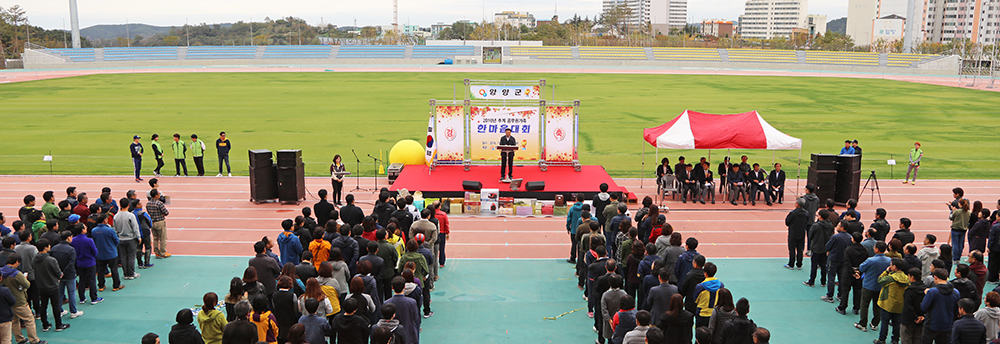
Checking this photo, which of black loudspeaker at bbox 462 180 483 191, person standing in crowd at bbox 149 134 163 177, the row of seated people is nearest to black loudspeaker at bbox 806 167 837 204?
the row of seated people

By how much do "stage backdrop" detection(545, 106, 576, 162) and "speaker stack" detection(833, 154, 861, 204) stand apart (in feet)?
24.3

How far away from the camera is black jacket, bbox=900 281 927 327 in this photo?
8.26 metres

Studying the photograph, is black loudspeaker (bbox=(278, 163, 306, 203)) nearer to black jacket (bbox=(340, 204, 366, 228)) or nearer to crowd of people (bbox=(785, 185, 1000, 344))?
black jacket (bbox=(340, 204, 366, 228))

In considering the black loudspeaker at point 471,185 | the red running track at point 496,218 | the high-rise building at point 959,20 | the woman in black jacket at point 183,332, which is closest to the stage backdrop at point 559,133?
the red running track at point 496,218

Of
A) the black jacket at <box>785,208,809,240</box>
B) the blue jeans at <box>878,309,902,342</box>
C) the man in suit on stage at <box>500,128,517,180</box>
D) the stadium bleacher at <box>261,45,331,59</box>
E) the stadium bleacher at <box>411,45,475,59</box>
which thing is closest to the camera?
the blue jeans at <box>878,309,902,342</box>

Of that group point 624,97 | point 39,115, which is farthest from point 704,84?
point 39,115

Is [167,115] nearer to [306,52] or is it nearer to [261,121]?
[261,121]

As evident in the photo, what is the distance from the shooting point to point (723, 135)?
1792cm

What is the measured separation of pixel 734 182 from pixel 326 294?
13169mm

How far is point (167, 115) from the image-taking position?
3547cm

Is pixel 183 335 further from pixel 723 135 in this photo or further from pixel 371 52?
pixel 371 52

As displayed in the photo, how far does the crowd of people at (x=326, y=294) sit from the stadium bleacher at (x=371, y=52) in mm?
87596

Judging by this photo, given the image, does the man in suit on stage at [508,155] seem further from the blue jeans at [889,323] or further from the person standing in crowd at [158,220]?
the blue jeans at [889,323]

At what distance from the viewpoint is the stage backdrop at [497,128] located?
798 inches
